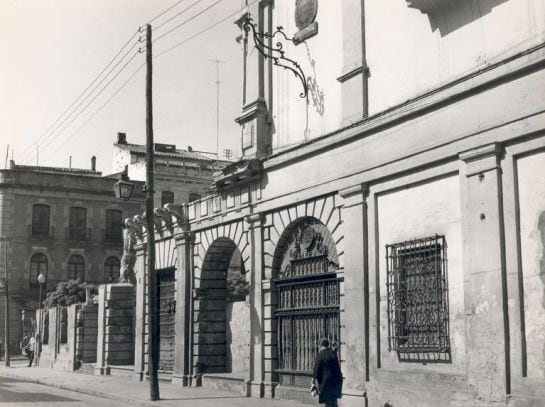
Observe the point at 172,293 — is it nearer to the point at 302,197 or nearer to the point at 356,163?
the point at 302,197

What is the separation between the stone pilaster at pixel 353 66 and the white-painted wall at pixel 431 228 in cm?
190

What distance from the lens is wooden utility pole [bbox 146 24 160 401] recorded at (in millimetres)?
17531

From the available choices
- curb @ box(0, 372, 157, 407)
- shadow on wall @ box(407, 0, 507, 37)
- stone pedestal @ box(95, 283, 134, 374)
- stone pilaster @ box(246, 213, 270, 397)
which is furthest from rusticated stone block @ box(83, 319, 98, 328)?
shadow on wall @ box(407, 0, 507, 37)

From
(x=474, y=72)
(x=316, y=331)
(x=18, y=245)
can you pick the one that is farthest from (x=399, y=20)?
(x=18, y=245)

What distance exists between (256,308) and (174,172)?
3441 cm

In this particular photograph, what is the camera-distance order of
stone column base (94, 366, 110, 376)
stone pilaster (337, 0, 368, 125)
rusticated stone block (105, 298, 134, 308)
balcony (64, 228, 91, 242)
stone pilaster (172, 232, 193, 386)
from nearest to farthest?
stone pilaster (337, 0, 368, 125), stone pilaster (172, 232, 193, 386), stone column base (94, 366, 110, 376), rusticated stone block (105, 298, 134, 308), balcony (64, 228, 91, 242)

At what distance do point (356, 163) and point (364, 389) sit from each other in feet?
13.8

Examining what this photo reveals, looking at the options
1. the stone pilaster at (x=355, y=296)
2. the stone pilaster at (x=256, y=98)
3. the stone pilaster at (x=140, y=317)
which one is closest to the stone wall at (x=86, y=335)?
the stone pilaster at (x=140, y=317)

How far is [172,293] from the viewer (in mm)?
23250

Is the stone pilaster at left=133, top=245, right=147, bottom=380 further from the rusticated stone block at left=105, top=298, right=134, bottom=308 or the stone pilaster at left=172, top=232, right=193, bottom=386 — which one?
the stone pilaster at left=172, top=232, right=193, bottom=386

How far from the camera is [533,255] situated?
11.2 m

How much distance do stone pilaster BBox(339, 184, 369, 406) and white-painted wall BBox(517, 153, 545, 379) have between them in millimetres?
3847

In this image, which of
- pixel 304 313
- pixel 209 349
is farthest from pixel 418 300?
pixel 209 349

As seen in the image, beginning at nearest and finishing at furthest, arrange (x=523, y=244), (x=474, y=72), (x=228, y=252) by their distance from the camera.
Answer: (x=523, y=244), (x=474, y=72), (x=228, y=252)
